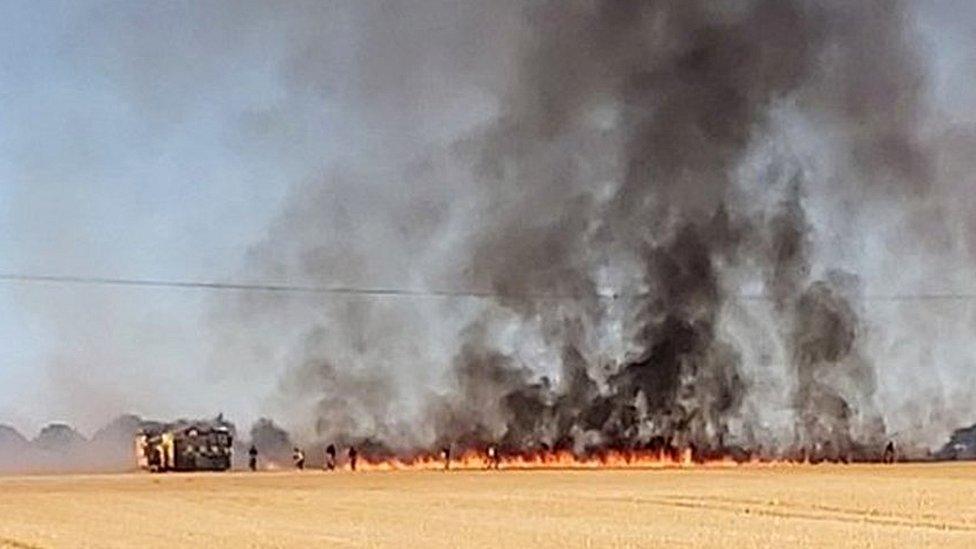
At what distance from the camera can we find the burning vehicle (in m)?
89.1

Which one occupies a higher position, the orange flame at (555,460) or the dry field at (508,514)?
the orange flame at (555,460)

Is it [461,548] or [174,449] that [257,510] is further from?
[174,449]

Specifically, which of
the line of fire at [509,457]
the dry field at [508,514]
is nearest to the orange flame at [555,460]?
the line of fire at [509,457]

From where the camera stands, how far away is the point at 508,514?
39.7m

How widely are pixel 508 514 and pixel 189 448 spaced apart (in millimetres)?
52619

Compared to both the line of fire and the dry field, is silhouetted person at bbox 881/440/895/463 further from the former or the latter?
the dry field

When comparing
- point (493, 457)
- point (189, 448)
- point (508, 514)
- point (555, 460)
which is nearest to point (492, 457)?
point (493, 457)

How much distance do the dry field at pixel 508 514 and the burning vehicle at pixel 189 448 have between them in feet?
88.2

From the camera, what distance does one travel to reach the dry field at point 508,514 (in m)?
31.4

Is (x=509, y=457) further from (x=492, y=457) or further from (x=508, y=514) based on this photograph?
(x=508, y=514)

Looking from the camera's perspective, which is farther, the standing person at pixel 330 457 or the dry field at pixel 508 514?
the standing person at pixel 330 457

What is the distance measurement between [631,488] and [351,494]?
9.38 meters

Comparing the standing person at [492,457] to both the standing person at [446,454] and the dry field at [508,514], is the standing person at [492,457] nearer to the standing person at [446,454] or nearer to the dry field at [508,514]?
the standing person at [446,454]

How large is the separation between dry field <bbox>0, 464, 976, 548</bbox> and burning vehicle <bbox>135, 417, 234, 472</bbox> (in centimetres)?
2687
